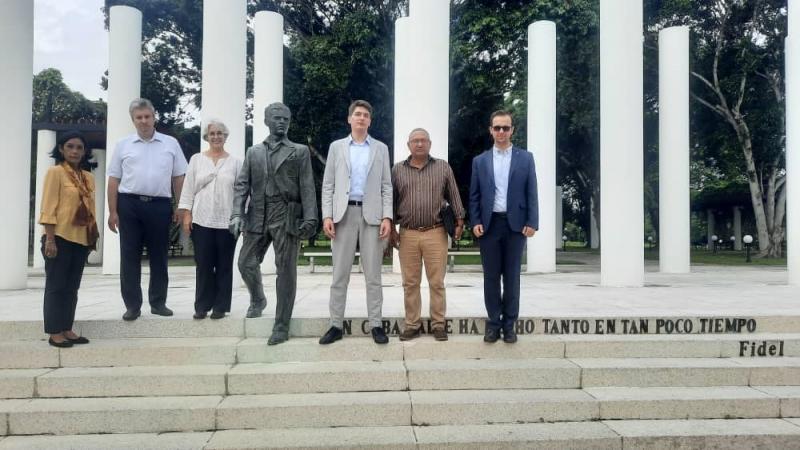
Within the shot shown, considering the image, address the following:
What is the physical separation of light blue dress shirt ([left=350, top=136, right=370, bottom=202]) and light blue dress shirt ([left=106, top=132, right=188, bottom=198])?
6.05 feet

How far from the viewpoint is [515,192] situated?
5312 millimetres

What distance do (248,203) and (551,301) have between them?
156 inches

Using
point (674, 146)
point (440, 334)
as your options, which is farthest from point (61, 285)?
point (674, 146)

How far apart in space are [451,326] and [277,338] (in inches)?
63.7

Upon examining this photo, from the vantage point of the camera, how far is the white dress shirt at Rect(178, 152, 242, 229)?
5539 millimetres

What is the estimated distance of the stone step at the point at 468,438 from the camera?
4.01 metres

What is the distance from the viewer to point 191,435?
4.24m

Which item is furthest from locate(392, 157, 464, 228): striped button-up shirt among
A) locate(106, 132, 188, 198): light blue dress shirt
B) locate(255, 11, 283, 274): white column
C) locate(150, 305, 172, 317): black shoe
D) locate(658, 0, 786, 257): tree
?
locate(658, 0, 786, 257): tree

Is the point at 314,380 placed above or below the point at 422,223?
below

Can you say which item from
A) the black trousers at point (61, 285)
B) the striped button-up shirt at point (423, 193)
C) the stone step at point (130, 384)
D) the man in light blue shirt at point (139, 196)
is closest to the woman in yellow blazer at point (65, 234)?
the black trousers at point (61, 285)

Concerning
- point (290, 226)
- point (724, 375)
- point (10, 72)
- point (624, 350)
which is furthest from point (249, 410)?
point (10, 72)

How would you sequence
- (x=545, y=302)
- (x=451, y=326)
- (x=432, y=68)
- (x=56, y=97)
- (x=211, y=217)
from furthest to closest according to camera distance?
(x=56, y=97), (x=432, y=68), (x=545, y=302), (x=451, y=326), (x=211, y=217)

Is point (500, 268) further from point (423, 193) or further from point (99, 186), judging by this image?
point (99, 186)

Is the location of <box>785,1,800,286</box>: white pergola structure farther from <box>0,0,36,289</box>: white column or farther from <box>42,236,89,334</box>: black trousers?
<box>0,0,36,289</box>: white column
